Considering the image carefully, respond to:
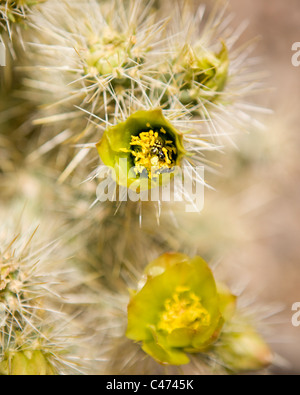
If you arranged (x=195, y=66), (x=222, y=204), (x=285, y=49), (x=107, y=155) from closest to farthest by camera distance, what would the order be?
(x=107, y=155), (x=195, y=66), (x=222, y=204), (x=285, y=49)

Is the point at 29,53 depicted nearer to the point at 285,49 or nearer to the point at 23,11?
the point at 23,11

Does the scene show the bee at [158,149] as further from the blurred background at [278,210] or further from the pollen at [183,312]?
the blurred background at [278,210]

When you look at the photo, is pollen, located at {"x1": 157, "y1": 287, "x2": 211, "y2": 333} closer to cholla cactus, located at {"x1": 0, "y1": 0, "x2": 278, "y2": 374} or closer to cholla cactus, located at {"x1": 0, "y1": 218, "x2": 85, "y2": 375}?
cholla cactus, located at {"x1": 0, "y1": 0, "x2": 278, "y2": 374}

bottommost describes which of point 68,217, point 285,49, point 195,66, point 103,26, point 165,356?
point 165,356

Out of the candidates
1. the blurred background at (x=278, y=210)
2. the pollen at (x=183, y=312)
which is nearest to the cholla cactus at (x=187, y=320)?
the pollen at (x=183, y=312)

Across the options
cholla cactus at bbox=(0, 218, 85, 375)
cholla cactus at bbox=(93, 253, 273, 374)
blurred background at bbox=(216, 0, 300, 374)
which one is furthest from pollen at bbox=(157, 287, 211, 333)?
blurred background at bbox=(216, 0, 300, 374)

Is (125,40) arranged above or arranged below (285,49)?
below

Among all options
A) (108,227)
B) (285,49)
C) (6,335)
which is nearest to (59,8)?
(108,227)
